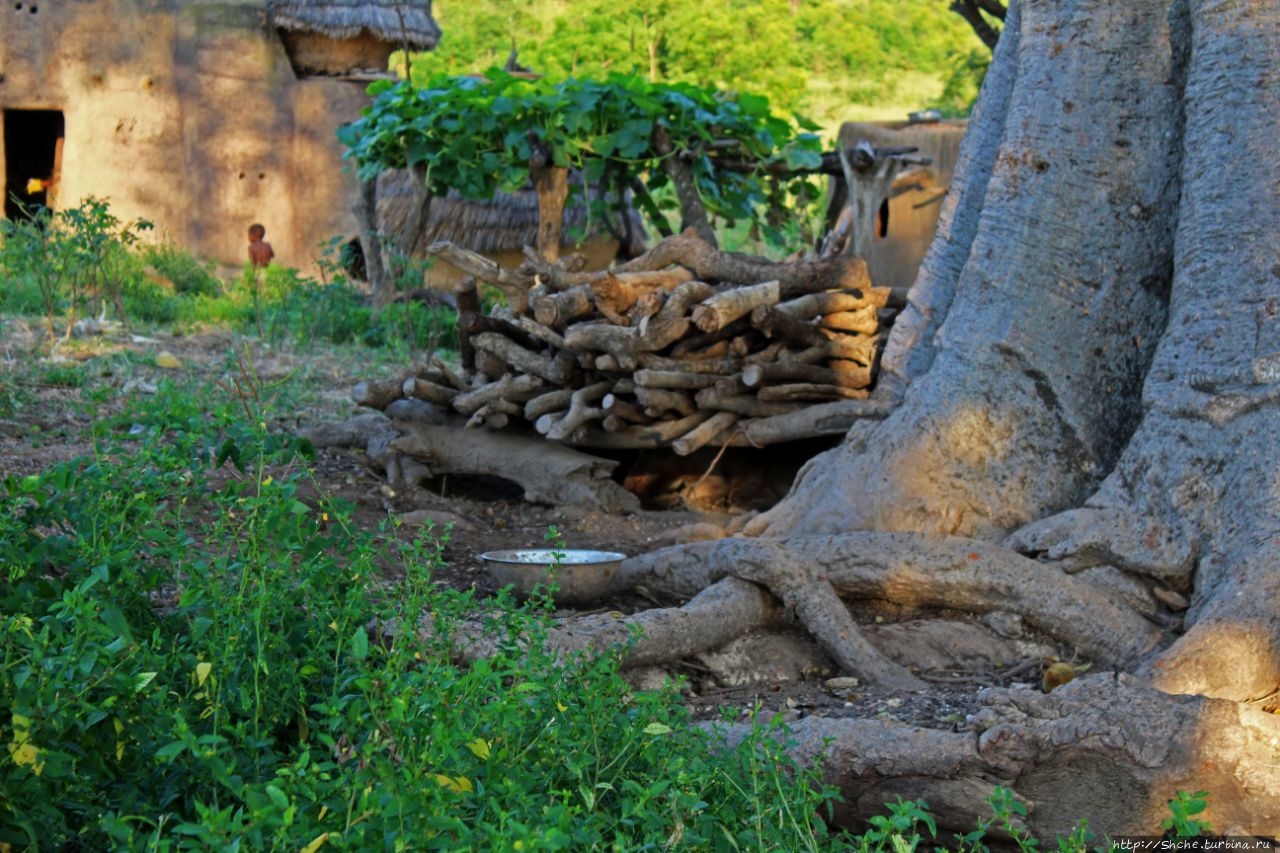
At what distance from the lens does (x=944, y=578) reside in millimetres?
4375

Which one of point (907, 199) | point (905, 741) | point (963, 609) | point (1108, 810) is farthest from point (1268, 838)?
point (907, 199)

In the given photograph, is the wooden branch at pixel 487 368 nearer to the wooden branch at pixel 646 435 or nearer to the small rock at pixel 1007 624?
the wooden branch at pixel 646 435

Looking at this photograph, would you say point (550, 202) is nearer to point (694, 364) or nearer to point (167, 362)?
point (167, 362)

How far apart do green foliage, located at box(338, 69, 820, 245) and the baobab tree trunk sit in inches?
176

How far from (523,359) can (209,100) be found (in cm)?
955

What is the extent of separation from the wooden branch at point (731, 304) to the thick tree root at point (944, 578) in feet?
4.70

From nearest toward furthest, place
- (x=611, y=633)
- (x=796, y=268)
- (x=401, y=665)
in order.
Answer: (x=401, y=665) → (x=611, y=633) → (x=796, y=268)

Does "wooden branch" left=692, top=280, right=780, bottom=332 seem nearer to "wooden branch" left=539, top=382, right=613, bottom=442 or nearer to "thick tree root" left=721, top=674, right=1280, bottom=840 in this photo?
"wooden branch" left=539, top=382, right=613, bottom=442

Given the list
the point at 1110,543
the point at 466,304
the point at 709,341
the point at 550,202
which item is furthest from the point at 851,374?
the point at 550,202

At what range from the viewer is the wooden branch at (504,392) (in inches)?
253

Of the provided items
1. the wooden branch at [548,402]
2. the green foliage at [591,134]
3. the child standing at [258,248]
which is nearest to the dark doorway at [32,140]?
the child standing at [258,248]

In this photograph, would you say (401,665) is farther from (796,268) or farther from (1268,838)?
(796,268)

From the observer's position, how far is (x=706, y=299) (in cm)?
601

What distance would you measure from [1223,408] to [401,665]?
8.54ft
